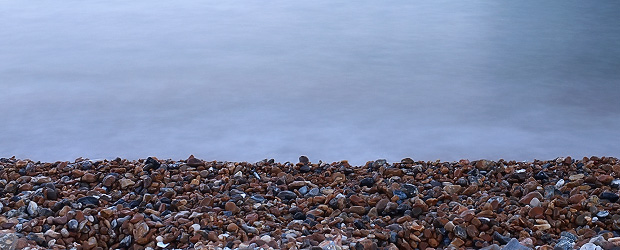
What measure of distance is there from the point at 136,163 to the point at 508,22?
14.8 ft

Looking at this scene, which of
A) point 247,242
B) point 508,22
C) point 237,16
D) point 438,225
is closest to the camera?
point 247,242

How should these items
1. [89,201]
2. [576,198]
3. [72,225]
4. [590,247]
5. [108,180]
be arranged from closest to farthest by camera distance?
[590,247]
[72,225]
[576,198]
[89,201]
[108,180]

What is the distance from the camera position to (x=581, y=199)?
2.14 metres

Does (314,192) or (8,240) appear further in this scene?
(314,192)

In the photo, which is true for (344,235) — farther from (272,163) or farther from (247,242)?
(272,163)

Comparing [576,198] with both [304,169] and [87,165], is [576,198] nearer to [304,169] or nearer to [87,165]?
[304,169]

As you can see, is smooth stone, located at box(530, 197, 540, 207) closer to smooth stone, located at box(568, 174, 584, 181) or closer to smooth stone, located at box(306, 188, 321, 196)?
smooth stone, located at box(568, 174, 584, 181)

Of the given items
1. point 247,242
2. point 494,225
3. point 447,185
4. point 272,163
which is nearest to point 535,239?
point 494,225

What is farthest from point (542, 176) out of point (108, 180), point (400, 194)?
point (108, 180)

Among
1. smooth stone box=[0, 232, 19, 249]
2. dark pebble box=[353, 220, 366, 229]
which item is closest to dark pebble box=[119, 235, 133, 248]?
smooth stone box=[0, 232, 19, 249]

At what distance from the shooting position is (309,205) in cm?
227

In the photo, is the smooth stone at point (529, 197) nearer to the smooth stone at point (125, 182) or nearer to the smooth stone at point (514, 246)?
the smooth stone at point (514, 246)

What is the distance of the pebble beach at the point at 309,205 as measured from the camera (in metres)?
1.96

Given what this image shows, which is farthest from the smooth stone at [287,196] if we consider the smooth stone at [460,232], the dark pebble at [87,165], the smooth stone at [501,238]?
the dark pebble at [87,165]
